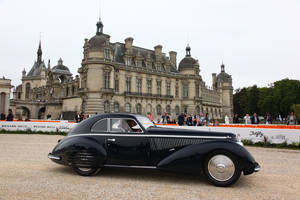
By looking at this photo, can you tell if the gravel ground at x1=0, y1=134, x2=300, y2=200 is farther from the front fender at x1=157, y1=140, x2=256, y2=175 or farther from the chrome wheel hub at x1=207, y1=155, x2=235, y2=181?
the front fender at x1=157, y1=140, x2=256, y2=175

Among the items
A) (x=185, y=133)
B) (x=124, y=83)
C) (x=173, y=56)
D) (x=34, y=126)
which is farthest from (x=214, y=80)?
(x=185, y=133)

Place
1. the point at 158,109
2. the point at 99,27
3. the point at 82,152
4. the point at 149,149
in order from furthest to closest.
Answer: the point at 158,109
the point at 99,27
the point at 82,152
the point at 149,149

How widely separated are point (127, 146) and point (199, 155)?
65.8 inches

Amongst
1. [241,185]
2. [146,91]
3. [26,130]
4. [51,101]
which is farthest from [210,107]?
[241,185]

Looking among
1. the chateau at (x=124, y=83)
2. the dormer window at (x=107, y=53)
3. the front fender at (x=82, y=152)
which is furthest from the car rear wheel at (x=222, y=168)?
the dormer window at (x=107, y=53)

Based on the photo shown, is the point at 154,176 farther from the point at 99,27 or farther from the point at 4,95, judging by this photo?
the point at 4,95

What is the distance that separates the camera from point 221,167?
539 centimetres

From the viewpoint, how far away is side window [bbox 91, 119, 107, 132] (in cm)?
622

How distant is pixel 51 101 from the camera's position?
53.7 m

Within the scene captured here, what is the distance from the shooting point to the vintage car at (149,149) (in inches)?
212

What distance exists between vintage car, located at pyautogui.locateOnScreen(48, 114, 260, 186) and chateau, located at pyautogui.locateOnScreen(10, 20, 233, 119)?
1172 inches

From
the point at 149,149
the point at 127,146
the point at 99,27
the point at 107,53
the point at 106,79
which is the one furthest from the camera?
the point at 99,27

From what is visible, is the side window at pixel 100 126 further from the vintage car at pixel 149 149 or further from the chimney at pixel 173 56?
the chimney at pixel 173 56

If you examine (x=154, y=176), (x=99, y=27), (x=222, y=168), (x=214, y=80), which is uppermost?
(x=99, y=27)
